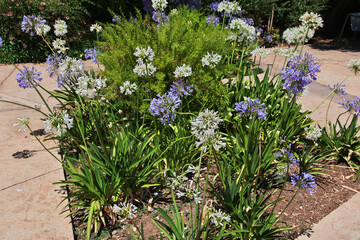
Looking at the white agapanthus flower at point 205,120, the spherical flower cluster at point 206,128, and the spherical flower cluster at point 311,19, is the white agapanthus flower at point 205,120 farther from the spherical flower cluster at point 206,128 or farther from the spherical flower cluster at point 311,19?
the spherical flower cluster at point 311,19

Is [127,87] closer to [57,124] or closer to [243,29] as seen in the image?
[57,124]

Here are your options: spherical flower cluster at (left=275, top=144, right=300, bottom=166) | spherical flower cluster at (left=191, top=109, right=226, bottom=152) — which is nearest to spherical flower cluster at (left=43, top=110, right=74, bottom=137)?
spherical flower cluster at (left=191, top=109, right=226, bottom=152)

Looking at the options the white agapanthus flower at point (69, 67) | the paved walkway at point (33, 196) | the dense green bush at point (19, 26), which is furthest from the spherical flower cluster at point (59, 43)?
the dense green bush at point (19, 26)

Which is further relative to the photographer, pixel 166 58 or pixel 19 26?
pixel 19 26

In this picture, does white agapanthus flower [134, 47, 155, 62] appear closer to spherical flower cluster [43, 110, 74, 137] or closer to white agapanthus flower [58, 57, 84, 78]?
white agapanthus flower [58, 57, 84, 78]

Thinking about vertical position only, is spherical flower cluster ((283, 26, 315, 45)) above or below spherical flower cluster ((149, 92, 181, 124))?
above

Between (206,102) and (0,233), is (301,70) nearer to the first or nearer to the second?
Answer: (206,102)

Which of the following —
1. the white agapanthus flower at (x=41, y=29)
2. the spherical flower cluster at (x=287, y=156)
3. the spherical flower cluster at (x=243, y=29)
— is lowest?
the spherical flower cluster at (x=287, y=156)

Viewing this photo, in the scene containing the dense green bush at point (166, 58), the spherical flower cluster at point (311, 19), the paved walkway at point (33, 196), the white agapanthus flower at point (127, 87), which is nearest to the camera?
the paved walkway at point (33, 196)

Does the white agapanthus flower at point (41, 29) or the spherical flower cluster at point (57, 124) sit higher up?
the white agapanthus flower at point (41, 29)

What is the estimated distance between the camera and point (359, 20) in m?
8.41

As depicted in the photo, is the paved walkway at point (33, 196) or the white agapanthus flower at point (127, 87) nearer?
the paved walkway at point (33, 196)

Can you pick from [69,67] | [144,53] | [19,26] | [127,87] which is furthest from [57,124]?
[19,26]

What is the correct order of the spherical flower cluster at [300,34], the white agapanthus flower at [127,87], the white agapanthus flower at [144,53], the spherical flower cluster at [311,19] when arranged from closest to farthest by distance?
the white agapanthus flower at [144,53] → the white agapanthus flower at [127,87] → the spherical flower cluster at [311,19] → the spherical flower cluster at [300,34]
